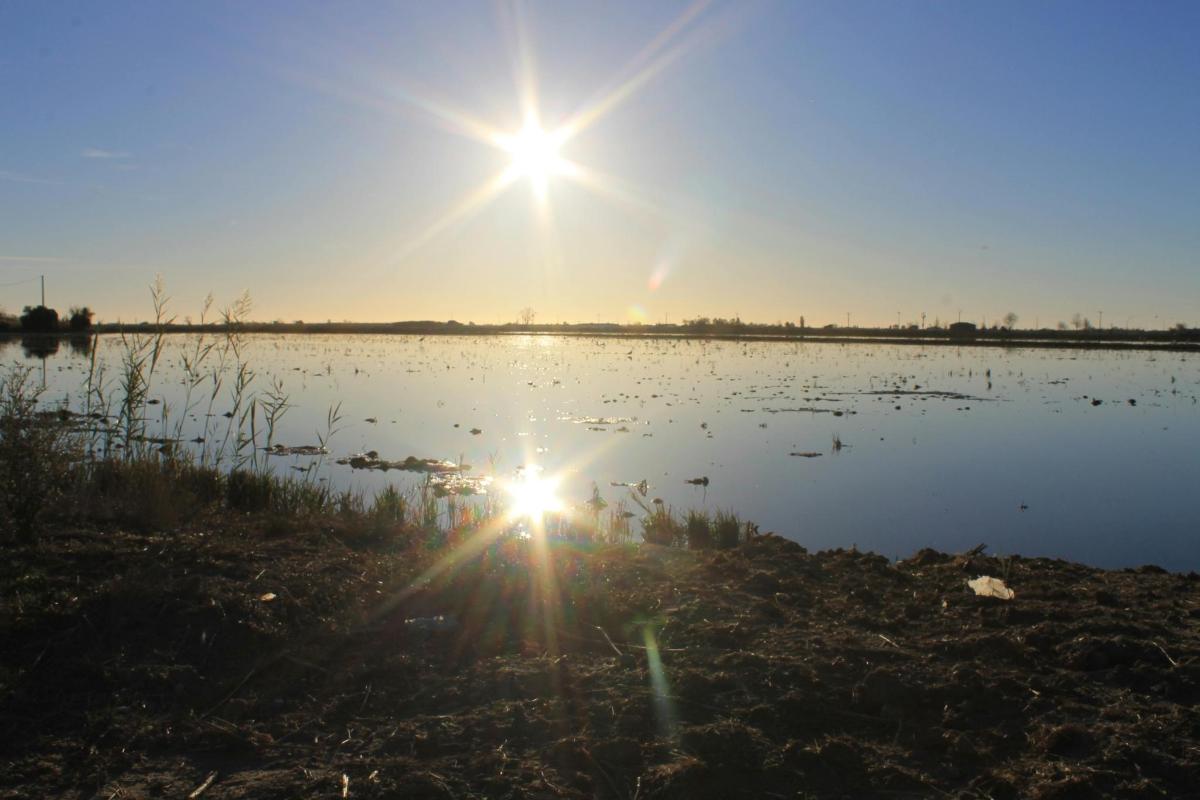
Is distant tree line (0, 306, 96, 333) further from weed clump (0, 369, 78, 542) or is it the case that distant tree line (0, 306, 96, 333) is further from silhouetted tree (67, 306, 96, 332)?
weed clump (0, 369, 78, 542)

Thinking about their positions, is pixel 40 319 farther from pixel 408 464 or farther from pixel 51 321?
pixel 408 464

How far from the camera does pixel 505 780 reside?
374 centimetres

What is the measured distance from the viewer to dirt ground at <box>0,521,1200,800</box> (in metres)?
3.75

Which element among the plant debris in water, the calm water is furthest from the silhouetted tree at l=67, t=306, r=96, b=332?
the plant debris in water

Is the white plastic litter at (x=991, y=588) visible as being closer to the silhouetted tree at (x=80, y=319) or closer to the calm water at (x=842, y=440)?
the calm water at (x=842, y=440)

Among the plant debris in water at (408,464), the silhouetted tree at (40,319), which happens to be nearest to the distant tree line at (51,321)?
the silhouetted tree at (40,319)

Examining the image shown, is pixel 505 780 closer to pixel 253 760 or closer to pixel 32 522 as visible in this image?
pixel 253 760

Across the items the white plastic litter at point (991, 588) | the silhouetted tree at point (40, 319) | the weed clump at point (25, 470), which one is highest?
the silhouetted tree at point (40, 319)

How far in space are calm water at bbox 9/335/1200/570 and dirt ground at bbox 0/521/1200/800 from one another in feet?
15.9

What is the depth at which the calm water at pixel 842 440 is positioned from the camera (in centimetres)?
1138

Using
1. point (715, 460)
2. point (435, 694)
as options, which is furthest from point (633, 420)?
point (435, 694)

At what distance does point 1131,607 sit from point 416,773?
16.3 ft

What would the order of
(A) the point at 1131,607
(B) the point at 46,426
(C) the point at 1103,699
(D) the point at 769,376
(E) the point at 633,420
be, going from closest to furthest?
(C) the point at 1103,699
(A) the point at 1131,607
(B) the point at 46,426
(E) the point at 633,420
(D) the point at 769,376

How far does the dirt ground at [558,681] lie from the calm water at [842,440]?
4858 mm
